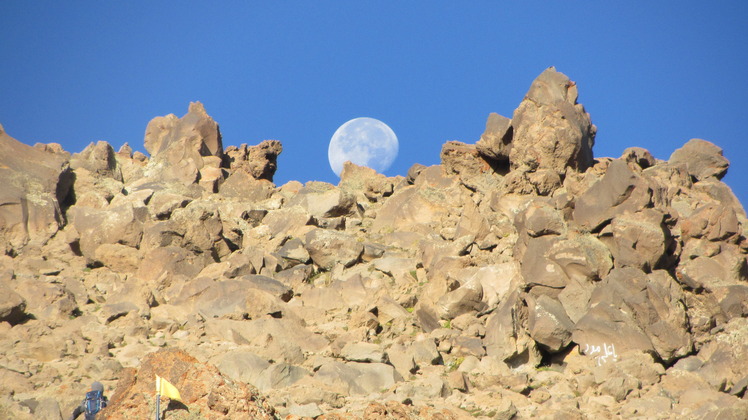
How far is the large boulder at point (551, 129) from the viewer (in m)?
36.0

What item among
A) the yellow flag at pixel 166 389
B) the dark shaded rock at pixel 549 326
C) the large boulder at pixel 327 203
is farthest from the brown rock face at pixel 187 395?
the large boulder at pixel 327 203

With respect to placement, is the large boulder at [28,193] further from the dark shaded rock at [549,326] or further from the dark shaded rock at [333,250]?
the dark shaded rock at [549,326]

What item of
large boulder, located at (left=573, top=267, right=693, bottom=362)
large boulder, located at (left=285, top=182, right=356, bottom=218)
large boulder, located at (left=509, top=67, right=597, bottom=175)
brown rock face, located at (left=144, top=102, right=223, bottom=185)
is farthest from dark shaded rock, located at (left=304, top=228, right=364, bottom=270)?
brown rock face, located at (left=144, top=102, right=223, bottom=185)

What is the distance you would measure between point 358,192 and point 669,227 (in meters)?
19.2

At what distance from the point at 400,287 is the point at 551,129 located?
10845 millimetres

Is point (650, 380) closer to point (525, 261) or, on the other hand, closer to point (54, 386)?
point (525, 261)

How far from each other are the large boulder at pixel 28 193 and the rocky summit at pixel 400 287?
0.10 meters

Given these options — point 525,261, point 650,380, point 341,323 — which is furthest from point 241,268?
point 650,380

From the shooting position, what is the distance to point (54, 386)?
21312 millimetres

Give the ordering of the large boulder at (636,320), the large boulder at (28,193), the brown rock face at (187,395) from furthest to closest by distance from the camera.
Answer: the large boulder at (28,193) → the large boulder at (636,320) → the brown rock face at (187,395)

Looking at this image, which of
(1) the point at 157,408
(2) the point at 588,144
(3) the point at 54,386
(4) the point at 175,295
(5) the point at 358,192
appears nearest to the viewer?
(1) the point at 157,408

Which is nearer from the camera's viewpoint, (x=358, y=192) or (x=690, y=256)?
(x=690, y=256)

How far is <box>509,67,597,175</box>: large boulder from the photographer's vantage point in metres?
36.0

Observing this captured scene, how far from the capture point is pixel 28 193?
36.6m
